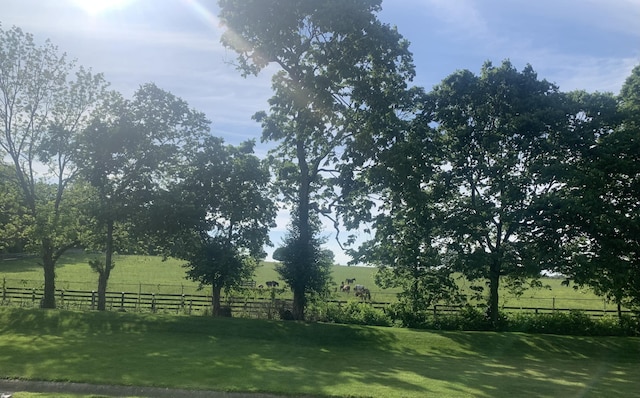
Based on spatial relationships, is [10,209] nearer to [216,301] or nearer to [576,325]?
[216,301]

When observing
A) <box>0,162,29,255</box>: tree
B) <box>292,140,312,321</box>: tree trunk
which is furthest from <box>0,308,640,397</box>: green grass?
<box>0,162,29,255</box>: tree

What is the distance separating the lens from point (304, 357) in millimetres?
16828

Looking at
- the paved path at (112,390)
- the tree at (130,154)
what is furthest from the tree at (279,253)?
the paved path at (112,390)

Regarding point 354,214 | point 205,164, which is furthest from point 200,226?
point 354,214

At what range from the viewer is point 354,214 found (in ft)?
89.4

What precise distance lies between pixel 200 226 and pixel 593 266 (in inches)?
811

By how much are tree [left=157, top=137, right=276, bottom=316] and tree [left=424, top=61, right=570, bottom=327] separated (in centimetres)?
1040

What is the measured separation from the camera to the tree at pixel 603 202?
76.1ft

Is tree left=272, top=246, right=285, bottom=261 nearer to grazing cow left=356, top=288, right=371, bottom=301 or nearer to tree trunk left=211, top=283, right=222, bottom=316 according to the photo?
tree trunk left=211, top=283, right=222, bottom=316

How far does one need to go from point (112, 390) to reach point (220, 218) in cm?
1668

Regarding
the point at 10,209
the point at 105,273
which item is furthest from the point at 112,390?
the point at 10,209

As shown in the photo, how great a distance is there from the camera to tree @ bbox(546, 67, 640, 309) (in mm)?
23188

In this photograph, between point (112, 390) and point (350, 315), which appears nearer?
point (112, 390)

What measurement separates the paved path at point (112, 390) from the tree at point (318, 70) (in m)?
14.7
